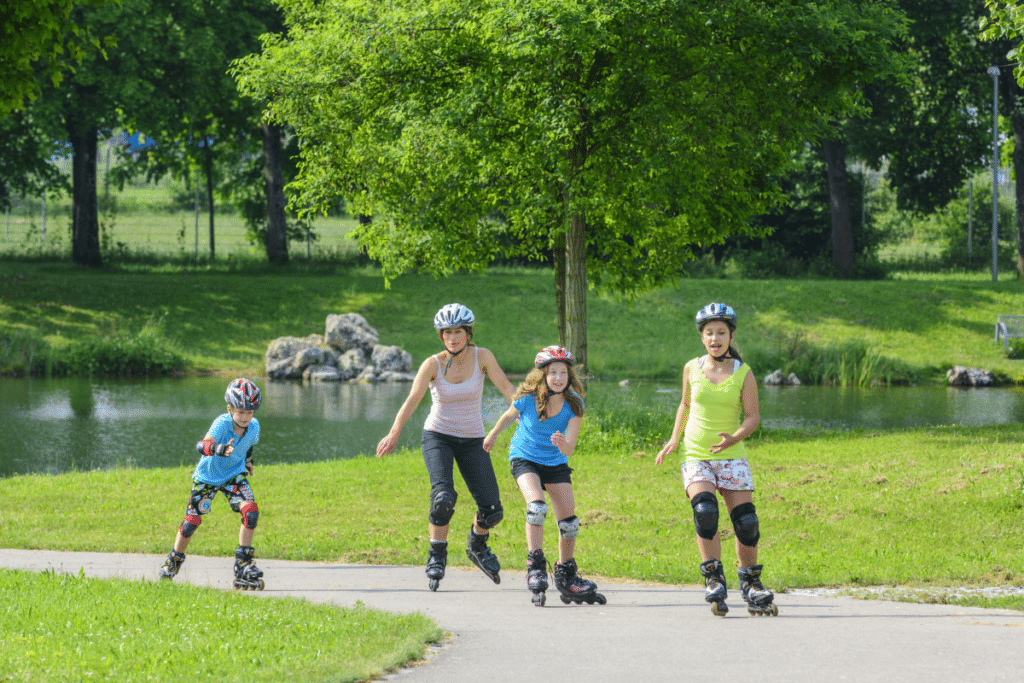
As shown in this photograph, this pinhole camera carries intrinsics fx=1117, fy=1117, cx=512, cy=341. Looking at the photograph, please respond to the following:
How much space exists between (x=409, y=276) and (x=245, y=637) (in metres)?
34.1

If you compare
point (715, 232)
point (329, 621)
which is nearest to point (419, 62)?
point (715, 232)

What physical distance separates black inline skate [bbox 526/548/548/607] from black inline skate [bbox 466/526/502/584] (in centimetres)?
66

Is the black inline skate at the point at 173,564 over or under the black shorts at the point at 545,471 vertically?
under

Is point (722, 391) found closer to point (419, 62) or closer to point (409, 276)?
point (419, 62)

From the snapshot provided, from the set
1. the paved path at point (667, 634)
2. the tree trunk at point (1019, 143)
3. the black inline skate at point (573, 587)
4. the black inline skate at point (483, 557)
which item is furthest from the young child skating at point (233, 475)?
the tree trunk at point (1019, 143)

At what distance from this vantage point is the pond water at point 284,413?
1677 centimetres

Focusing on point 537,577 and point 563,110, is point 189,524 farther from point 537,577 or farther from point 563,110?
point 563,110

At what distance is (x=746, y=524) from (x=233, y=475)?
11.8ft

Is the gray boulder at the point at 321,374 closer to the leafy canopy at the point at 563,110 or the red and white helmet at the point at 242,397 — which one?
the leafy canopy at the point at 563,110

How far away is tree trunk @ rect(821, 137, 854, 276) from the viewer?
4359cm

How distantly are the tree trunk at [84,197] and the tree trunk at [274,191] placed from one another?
599cm

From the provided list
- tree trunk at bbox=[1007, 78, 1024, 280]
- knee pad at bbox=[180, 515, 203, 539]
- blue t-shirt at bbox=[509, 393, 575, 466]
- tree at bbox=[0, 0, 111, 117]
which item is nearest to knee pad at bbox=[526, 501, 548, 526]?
blue t-shirt at bbox=[509, 393, 575, 466]

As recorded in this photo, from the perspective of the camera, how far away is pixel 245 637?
5.86m

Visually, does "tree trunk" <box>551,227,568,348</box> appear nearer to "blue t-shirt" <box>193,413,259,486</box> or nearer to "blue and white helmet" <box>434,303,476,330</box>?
"blue and white helmet" <box>434,303,476,330</box>
